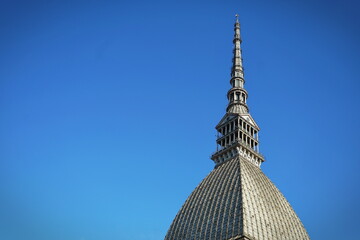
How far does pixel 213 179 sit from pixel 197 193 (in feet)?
9.46

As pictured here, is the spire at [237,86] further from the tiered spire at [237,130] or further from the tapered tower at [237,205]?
the tapered tower at [237,205]

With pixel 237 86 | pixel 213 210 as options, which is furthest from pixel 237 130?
pixel 213 210

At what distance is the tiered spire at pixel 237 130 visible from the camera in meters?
75.3

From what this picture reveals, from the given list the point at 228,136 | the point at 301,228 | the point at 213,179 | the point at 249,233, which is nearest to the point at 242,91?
the point at 228,136

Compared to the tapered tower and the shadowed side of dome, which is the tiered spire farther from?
the shadowed side of dome

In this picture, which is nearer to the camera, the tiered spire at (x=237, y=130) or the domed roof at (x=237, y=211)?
the domed roof at (x=237, y=211)

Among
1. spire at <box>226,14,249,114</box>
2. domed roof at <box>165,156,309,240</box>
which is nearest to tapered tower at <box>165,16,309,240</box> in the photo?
domed roof at <box>165,156,309,240</box>

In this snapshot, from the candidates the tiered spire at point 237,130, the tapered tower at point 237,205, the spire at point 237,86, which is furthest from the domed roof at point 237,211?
the spire at point 237,86

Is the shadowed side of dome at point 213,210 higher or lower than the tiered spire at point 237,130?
lower

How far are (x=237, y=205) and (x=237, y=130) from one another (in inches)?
782

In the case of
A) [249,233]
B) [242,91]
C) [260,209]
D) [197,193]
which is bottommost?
[249,233]

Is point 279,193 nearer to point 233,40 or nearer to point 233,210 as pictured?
point 233,210

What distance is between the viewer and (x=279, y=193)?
67.4m

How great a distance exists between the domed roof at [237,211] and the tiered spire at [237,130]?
234 inches
